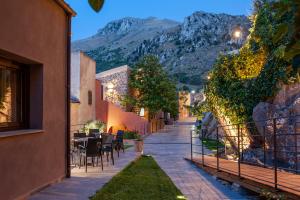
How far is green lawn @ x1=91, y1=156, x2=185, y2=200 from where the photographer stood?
7211 mm

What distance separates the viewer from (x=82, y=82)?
20812 millimetres

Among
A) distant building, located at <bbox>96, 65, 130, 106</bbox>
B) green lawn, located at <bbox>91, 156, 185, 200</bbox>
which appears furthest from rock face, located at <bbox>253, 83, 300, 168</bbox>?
distant building, located at <bbox>96, 65, 130, 106</bbox>

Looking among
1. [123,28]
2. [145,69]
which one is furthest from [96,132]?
[123,28]

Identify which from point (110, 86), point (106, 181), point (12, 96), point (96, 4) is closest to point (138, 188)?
point (106, 181)

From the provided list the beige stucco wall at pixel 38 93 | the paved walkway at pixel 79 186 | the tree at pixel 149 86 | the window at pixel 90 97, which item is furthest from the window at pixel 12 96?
the tree at pixel 149 86

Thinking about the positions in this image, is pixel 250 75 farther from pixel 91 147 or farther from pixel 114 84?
pixel 114 84

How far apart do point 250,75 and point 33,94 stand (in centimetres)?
1114

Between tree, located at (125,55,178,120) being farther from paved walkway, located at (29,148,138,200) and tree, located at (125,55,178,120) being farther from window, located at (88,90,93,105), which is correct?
paved walkway, located at (29,148,138,200)

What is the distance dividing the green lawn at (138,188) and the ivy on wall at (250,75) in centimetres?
565

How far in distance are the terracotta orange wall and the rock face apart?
14.4 m

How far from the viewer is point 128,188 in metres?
8.12

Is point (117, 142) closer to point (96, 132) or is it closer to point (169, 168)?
point (96, 132)

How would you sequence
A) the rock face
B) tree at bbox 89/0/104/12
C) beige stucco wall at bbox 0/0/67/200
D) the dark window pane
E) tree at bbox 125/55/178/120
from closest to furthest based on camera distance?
tree at bbox 89/0/104/12 < beige stucco wall at bbox 0/0/67/200 < the dark window pane < the rock face < tree at bbox 125/55/178/120

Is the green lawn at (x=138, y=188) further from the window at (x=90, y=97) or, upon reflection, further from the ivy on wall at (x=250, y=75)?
the window at (x=90, y=97)
